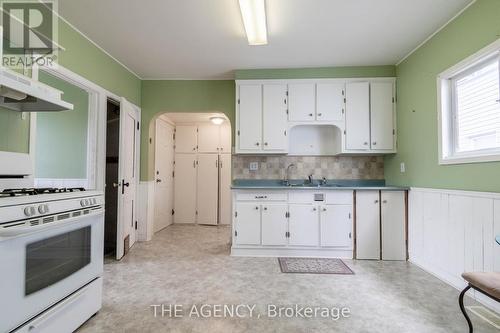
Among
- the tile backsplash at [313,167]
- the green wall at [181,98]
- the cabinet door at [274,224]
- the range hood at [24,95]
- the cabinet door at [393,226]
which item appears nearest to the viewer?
the range hood at [24,95]

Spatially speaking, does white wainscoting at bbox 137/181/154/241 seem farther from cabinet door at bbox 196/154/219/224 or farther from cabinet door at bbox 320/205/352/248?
cabinet door at bbox 320/205/352/248

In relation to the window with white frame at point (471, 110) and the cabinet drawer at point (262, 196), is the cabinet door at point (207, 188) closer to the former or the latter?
the cabinet drawer at point (262, 196)

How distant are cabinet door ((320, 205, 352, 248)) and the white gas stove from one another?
247 cm

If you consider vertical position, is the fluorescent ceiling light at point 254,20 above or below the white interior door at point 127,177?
above

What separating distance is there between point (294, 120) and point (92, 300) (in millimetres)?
2919

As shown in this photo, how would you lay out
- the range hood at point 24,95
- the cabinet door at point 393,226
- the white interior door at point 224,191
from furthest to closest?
the white interior door at point 224,191
the cabinet door at point 393,226
the range hood at point 24,95

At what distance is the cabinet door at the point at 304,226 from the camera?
3.21 m

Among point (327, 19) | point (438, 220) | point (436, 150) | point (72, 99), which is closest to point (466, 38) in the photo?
point (436, 150)

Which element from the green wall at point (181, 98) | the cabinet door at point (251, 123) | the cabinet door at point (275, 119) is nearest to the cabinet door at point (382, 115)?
the cabinet door at point (275, 119)

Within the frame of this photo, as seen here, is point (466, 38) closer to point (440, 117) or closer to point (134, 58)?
point (440, 117)

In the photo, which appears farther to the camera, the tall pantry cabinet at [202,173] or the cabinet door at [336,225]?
the tall pantry cabinet at [202,173]

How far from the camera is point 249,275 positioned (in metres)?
2.61

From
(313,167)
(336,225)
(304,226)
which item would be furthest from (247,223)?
(313,167)

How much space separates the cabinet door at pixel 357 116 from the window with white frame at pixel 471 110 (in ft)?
3.09
